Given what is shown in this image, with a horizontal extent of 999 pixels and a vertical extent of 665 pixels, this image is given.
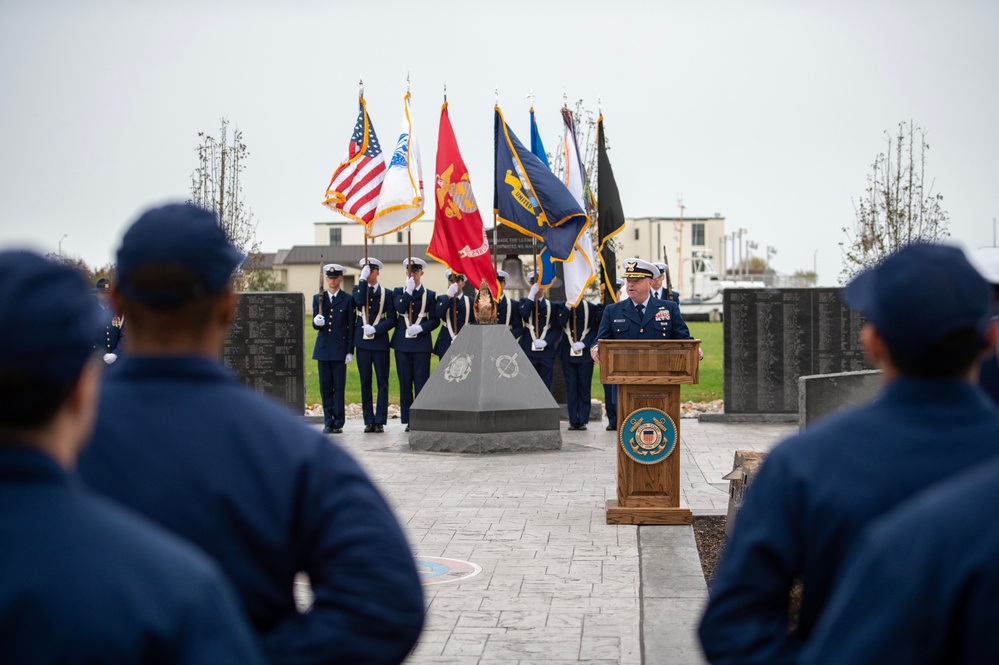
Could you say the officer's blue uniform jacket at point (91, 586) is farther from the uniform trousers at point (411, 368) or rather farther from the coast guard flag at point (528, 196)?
the uniform trousers at point (411, 368)

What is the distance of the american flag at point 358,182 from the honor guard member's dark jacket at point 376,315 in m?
1.18

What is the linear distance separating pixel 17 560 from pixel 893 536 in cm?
119

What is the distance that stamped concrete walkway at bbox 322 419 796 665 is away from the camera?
621 centimetres

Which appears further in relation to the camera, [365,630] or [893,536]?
[365,630]

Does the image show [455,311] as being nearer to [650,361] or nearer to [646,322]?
[646,322]

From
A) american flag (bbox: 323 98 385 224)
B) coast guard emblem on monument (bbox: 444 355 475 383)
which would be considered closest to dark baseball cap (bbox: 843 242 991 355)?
coast guard emblem on monument (bbox: 444 355 475 383)

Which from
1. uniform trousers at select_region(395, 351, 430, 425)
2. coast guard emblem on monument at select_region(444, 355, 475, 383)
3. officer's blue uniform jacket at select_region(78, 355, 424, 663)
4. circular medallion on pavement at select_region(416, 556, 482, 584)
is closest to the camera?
officer's blue uniform jacket at select_region(78, 355, 424, 663)

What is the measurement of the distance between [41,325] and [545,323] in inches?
615

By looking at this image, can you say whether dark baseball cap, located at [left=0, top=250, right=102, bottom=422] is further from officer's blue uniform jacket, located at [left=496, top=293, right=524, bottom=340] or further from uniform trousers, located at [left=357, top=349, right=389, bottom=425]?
officer's blue uniform jacket, located at [left=496, top=293, right=524, bottom=340]

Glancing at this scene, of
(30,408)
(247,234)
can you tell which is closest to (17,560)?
(30,408)

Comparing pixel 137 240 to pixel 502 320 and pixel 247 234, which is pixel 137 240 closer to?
pixel 502 320

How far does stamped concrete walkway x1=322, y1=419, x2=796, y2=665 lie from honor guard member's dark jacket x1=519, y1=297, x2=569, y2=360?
117 inches

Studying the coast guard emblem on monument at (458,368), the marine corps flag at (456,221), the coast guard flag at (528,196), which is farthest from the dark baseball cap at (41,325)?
the coast guard flag at (528,196)

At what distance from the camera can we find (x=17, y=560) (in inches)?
66.7
